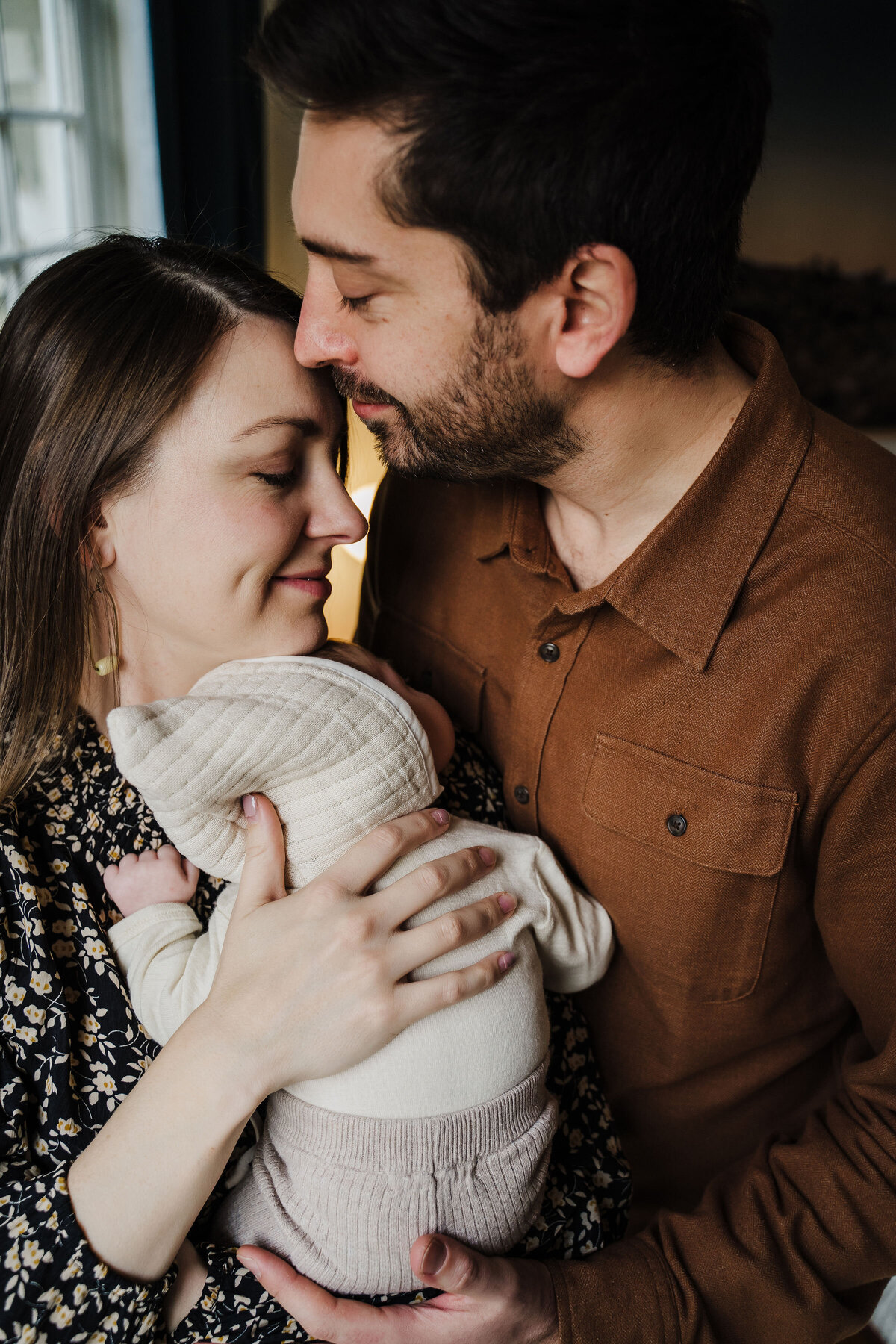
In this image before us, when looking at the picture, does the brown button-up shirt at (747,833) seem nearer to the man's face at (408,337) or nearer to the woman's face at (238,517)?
the man's face at (408,337)

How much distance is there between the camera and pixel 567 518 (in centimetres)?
146

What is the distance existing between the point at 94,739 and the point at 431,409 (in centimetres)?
67

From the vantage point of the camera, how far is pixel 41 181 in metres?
2.58

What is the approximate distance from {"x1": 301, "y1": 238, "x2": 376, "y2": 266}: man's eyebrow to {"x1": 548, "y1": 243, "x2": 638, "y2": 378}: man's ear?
0.23 meters

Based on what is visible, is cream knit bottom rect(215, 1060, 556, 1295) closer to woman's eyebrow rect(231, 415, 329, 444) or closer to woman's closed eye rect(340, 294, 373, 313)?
woman's eyebrow rect(231, 415, 329, 444)

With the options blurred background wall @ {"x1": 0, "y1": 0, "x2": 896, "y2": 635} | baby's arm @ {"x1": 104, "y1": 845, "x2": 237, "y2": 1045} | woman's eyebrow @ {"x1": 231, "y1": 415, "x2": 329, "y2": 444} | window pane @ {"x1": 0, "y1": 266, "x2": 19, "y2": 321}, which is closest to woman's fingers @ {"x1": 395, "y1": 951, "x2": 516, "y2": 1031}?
baby's arm @ {"x1": 104, "y1": 845, "x2": 237, "y2": 1045}

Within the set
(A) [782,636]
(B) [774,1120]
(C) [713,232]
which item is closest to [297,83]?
(C) [713,232]

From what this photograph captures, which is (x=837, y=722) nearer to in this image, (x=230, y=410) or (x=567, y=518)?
(x=567, y=518)

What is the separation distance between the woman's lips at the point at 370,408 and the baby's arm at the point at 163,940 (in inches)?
26.4

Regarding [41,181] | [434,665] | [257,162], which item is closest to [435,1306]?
[434,665]

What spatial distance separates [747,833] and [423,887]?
1.39 feet

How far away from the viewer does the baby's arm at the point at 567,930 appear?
126 cm

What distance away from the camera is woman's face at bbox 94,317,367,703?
48.3 inches

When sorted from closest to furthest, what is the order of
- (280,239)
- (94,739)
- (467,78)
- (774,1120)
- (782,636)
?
(467,78)
(782,636)
(94,739)
(774,1120)
(280,239)
